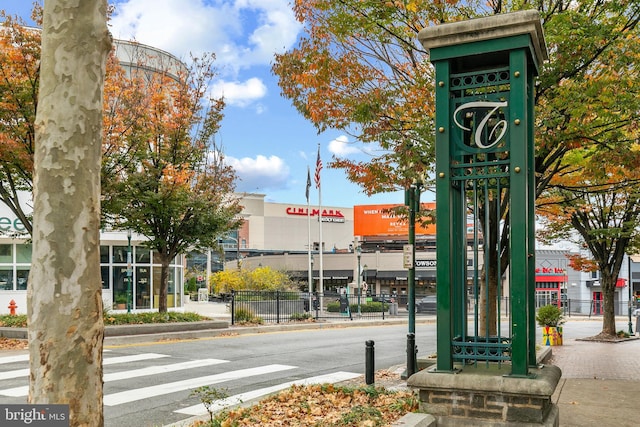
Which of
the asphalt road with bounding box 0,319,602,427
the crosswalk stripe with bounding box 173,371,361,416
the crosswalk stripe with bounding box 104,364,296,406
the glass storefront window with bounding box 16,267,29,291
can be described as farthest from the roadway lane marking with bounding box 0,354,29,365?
the glass storefront window with bounding box 16,267,29,291

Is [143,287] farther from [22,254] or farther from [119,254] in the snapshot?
[22,254]

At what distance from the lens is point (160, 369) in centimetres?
1238

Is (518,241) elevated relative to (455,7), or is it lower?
lower

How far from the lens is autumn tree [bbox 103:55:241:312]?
64.7 ft

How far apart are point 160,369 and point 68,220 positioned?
9.34 metres

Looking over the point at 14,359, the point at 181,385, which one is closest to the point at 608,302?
the point at 181,385

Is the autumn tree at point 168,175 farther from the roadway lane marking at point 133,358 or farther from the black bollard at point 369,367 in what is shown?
the black bollard at point 369,367

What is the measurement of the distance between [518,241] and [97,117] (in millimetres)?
4199

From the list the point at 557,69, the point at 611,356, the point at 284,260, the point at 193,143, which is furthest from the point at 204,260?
the point at 557,69

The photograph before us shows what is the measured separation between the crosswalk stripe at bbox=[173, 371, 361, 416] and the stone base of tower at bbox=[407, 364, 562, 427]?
226cm

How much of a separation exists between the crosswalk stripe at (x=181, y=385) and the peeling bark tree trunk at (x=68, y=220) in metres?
5.97

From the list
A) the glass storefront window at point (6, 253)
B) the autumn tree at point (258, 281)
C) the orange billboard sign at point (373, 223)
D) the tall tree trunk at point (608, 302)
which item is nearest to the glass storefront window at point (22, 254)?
the glass storefront window at point (6, 253)

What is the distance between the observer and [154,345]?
16828 mm

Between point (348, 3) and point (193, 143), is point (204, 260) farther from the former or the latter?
point (348, 3)
